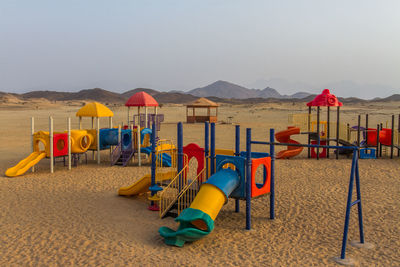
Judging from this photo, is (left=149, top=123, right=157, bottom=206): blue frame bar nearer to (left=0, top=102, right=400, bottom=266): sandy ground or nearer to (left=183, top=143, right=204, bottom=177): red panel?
(left=0, top=102, right=400, bottom=266): sandy ground

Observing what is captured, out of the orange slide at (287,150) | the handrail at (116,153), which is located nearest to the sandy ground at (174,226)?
the handrail at (116,153)

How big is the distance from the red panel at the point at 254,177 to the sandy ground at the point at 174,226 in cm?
82

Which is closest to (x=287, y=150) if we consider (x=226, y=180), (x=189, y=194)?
(x=189, y=194)

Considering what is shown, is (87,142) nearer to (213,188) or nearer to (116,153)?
(116,153)

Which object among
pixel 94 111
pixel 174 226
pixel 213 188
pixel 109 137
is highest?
pixel 94 111

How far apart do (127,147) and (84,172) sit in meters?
2.59

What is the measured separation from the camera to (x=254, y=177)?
9805 mm

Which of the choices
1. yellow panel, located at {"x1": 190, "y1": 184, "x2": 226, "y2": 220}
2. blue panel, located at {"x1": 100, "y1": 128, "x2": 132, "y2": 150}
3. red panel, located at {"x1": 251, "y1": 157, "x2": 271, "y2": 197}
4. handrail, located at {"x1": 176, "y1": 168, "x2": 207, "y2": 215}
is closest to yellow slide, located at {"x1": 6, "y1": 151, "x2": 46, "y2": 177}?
blue panel, located at {"x1": 100, "y1": 128, "x2": 132, "y2": 150}

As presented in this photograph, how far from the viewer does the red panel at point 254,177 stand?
9.34 metres

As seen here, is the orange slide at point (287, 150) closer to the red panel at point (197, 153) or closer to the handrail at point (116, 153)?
the handrail at point (116, 153)

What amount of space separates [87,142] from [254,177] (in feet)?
34.7

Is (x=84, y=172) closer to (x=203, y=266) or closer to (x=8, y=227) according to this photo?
(x=8, y=227)

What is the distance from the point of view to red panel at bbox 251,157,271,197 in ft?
30.6

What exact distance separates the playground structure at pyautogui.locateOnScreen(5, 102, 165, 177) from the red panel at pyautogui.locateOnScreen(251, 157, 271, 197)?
8477 millimetres
